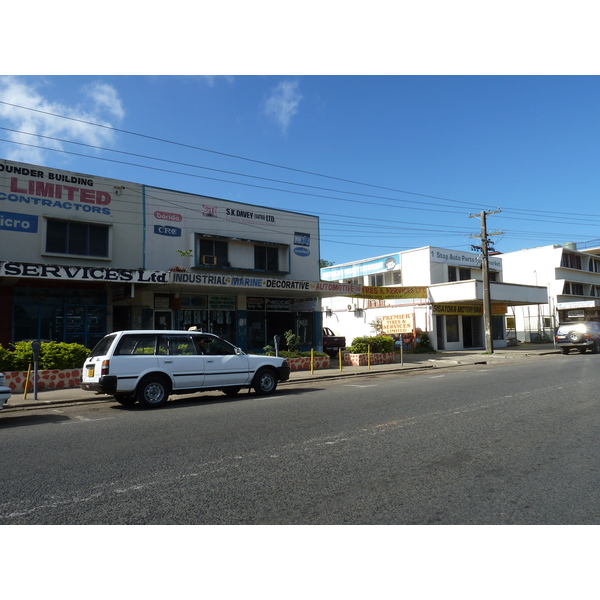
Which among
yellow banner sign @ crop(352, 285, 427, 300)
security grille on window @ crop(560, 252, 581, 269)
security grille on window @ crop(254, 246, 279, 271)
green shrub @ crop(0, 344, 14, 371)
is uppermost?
security grille on window @ crop(560, 252, 581, 269)

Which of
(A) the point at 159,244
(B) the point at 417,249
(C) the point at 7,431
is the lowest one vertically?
(C) the point at 7,431

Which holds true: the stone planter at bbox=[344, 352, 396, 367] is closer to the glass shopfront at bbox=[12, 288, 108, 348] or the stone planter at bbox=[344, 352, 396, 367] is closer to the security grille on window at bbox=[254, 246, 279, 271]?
the security grille on window at bbox=[254, 246, 279, 271]

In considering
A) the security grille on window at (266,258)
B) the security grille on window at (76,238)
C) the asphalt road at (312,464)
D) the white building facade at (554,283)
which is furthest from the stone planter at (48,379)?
the white building facade at (554,283)

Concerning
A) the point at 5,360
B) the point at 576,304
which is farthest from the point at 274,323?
the point at 576,304

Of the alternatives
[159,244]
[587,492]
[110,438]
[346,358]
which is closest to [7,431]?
[110,438]

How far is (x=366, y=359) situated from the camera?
22812 mm

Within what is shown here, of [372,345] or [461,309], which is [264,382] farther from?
[461,309]

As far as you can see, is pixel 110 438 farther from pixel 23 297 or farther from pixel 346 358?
pixel 346 358

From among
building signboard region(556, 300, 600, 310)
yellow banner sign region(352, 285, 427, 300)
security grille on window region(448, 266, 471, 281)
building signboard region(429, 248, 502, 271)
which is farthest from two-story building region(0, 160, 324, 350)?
building signboard region(556, 300, 600, 310)

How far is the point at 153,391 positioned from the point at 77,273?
7382 mm

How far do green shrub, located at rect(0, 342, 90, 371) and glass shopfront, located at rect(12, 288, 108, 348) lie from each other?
2232 millimetres

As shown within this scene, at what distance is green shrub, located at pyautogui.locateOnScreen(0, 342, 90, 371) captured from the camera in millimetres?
14656

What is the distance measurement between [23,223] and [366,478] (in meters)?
17.1

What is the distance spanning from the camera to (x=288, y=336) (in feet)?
72.1
